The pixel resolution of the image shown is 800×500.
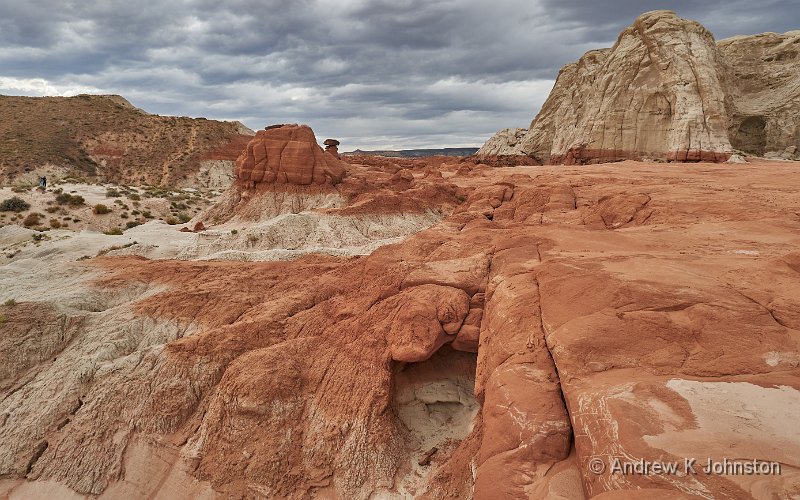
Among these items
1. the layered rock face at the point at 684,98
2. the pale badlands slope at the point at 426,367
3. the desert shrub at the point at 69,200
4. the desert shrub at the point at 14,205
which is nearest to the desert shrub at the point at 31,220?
the desert shrub at the point at 14,205

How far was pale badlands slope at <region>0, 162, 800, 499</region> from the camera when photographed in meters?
4.31

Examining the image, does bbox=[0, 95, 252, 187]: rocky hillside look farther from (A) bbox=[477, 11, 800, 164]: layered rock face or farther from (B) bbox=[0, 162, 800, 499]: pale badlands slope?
Result: (A) bbox=[477, 11, 800, 164]: layered rock face

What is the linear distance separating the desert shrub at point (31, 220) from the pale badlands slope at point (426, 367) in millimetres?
16824

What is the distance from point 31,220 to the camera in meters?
27.1

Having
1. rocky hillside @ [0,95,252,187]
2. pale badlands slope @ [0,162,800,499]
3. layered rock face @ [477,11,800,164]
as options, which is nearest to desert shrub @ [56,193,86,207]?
pale badlands slope @ [0,162,800,499]

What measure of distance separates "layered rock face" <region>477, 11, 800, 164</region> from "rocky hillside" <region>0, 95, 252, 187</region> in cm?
5097

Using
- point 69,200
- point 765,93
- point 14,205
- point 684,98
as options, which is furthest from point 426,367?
point 765,93

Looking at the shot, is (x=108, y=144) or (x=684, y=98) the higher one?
(x=108, y=144)

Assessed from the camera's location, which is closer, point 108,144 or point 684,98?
point 684,98

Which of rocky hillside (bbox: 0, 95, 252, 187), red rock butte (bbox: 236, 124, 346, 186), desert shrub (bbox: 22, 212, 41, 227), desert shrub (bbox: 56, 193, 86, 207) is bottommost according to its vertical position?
desert shrub (bbox: 22, 212, 41, 227)

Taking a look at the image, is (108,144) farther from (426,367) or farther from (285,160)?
(426,367)

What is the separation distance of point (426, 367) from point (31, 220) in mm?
31691

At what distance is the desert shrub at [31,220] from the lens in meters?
26.8

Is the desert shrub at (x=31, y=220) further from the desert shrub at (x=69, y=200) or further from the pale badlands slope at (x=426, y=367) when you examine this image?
the pale badlands slope at (x=426, y=367)
